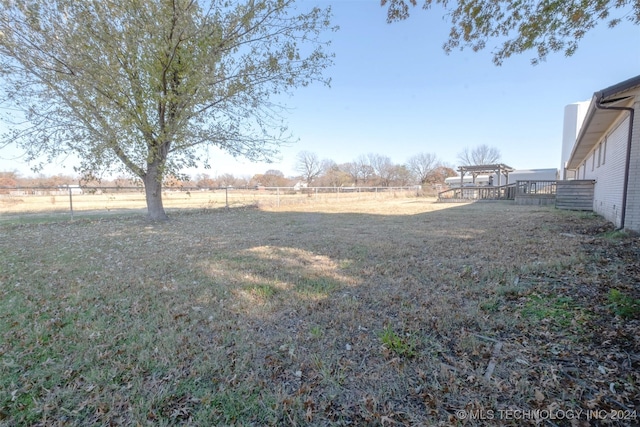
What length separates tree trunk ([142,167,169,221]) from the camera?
973 centimetres

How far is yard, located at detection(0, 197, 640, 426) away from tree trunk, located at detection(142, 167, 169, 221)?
5.46m

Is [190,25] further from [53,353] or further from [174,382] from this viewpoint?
[174,382]

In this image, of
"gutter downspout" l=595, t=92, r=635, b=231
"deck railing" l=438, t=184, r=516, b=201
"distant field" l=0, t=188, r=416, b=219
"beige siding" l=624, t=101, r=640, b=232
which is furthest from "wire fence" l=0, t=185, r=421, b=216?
"beige siding" l=624, t=101, r=640, b=232

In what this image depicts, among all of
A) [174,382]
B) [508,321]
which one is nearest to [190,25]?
[174,382]

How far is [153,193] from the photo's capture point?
10055 mm

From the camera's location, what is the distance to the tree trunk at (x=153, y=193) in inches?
383

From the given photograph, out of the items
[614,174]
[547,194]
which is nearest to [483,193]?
[547,194]

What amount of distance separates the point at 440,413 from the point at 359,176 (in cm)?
5723

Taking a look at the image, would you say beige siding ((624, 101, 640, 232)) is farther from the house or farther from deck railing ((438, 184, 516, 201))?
deck railing ((438, 184, 516, 201))

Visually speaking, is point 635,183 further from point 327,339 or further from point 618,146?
point 327,339

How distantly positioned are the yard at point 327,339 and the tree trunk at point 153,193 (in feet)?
17.9

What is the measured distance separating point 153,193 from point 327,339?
9.90 meters

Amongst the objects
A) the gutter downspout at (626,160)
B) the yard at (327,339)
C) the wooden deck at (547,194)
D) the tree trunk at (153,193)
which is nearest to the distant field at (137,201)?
the tree trunk at (153,193)

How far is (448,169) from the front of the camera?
197 ft
